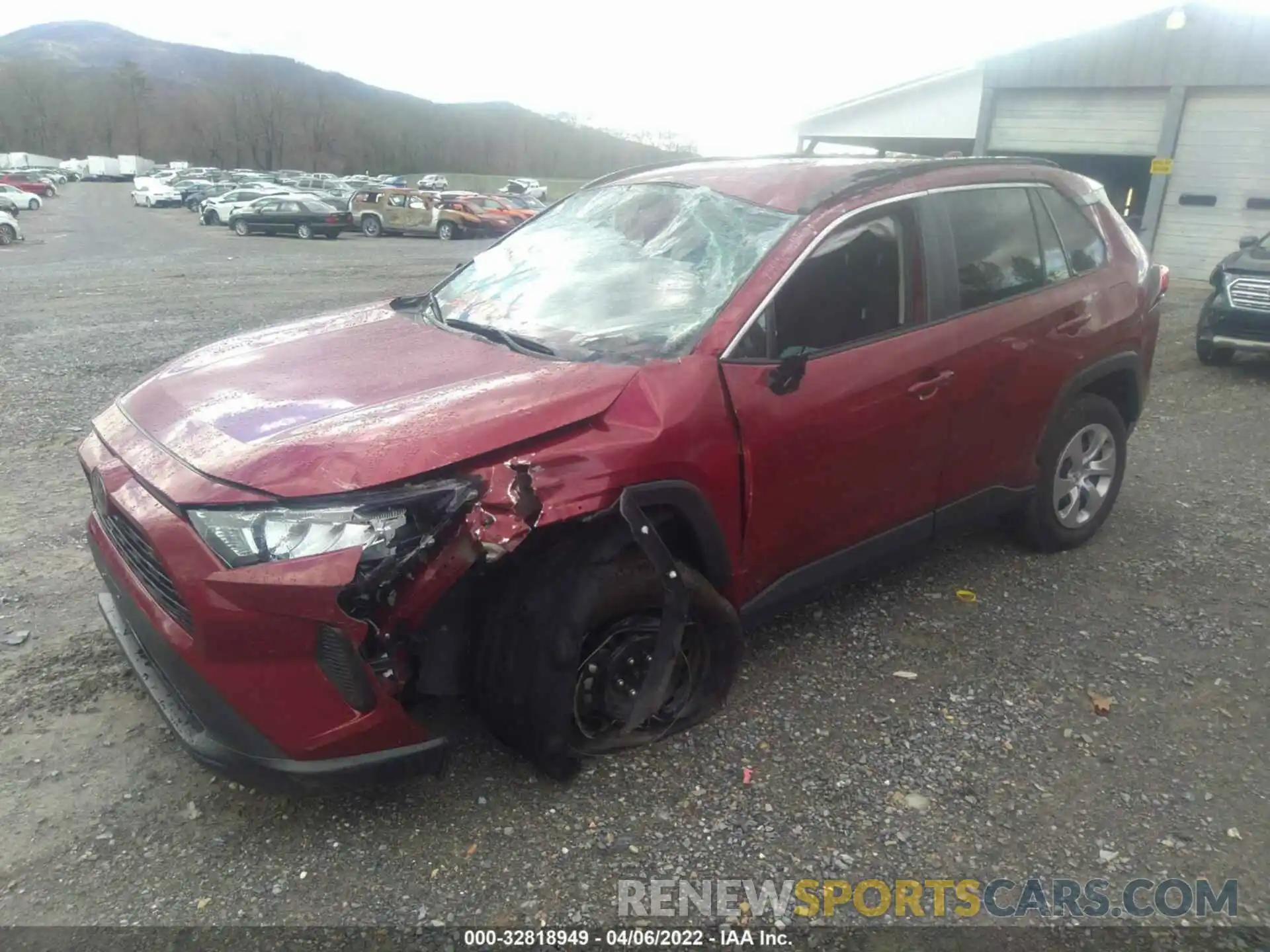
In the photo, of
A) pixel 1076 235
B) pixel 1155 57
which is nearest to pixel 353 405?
pixel 1076 235

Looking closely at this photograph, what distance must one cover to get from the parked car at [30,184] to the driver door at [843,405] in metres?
59.7

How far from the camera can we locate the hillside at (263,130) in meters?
120

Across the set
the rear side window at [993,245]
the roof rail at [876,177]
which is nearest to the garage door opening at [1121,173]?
the rear side window at [993,245]

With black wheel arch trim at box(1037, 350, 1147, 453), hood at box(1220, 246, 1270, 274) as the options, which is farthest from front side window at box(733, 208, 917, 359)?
hood at box(1220, 246, 1270, 274)

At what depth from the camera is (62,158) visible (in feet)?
380

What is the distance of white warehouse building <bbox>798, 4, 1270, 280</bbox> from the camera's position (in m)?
15.3

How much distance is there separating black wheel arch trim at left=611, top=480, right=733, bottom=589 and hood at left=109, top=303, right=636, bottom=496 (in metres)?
0.27

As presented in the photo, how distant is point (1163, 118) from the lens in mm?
16312

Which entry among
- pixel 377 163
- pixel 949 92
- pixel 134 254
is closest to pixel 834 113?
A: pixel 949 92

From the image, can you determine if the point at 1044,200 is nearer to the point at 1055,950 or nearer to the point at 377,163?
the point at 1055,950

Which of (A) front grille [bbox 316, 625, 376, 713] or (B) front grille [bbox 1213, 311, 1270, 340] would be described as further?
(B) front grille [bbox 1213, 311, 1270, 340]

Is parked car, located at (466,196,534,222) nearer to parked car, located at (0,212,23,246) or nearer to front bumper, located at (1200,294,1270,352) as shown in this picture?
parked car, located at (0,212,23,246)

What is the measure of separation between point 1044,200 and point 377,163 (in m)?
129

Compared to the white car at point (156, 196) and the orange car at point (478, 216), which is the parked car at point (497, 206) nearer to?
the orange car at point (478, 216)
